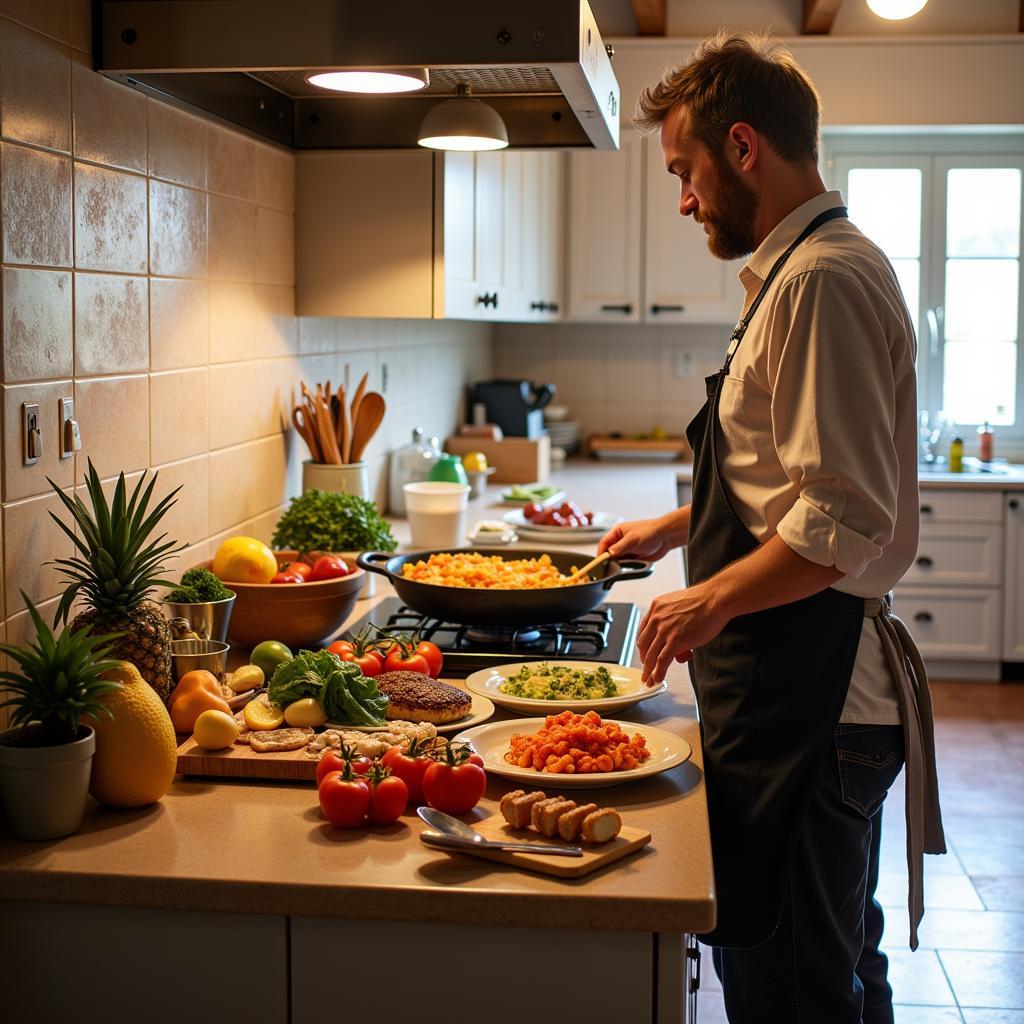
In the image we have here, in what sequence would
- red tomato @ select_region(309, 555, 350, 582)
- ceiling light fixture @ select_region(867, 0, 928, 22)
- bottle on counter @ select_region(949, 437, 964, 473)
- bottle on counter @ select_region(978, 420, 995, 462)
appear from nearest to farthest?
red tomato @ select_region(309, 555, 350, 582), ceiling light fixture @ select_region(867, 0, 928, 22), bottle on counter @ select_region(949, 437, 964, 473), bottle on counter @ select_region(978, 420, 995, 462)

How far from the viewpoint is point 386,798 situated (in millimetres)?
1386

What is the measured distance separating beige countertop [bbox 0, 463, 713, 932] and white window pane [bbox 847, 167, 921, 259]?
4891 millimetres

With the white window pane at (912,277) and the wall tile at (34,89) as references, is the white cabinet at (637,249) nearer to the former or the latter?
the white window pane at (912,277)

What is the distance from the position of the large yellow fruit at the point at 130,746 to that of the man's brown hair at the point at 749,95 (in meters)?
1.01

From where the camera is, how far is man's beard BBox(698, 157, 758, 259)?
1.69 m

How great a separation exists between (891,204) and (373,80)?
438cm

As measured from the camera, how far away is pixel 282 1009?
1292mm

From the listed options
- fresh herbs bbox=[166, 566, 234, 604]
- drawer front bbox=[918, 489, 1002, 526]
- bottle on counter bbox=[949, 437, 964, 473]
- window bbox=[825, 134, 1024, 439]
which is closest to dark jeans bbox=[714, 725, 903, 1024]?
fresh herbs bbox=[166, 566, 234, 604]

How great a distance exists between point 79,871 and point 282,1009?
25 centimetres

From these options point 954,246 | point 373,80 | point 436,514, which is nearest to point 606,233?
point 954,246

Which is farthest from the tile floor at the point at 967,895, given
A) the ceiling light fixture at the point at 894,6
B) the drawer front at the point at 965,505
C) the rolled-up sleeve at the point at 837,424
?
the ceiling light fixture at the point at 894,6

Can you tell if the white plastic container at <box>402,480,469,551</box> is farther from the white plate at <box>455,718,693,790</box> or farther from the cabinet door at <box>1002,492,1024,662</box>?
the cabinet door at <box>1002,492,1024,662</box>

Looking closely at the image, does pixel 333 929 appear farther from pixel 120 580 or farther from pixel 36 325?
pixel 36 325

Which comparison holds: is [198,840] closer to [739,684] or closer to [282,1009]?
[282,1009]
